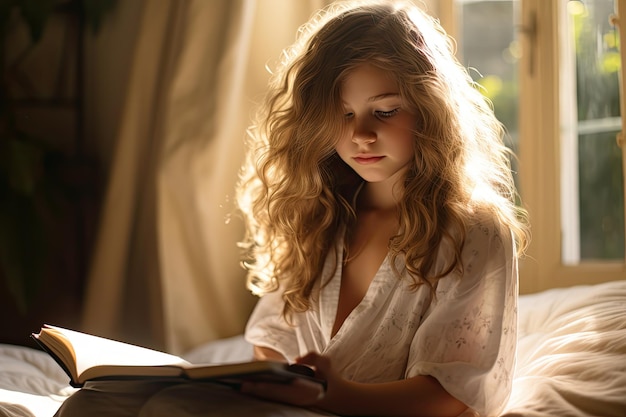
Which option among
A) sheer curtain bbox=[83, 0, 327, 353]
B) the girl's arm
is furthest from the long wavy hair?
sheer curtain bbox=[83, 0, 327, 353]

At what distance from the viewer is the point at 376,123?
1.24 m

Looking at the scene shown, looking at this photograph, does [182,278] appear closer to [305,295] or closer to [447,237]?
[305,295]

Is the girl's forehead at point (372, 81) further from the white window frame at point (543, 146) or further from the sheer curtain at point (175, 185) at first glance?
the white window frame at point (543, 146)

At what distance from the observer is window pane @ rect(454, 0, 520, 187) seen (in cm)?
230

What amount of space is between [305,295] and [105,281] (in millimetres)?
909

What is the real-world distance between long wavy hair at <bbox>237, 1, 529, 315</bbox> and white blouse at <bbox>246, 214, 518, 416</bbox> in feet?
0.10

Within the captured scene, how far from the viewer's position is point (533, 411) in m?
1.13

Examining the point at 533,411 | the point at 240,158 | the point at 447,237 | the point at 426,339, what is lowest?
the point at 533,411

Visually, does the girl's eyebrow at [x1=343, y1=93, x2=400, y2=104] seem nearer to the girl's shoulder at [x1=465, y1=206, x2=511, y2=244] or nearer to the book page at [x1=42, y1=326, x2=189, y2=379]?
the girl's shoulder at [x1=465, y1=206, x2=511, y2=244]

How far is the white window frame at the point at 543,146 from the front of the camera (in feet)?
6.99

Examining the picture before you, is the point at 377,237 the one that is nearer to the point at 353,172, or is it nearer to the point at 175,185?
the point at 353,172

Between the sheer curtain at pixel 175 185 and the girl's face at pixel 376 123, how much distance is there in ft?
3.00

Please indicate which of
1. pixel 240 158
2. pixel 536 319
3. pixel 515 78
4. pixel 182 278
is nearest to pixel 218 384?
pixel 536 319

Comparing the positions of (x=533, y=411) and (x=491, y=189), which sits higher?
(x=491, y=189)
